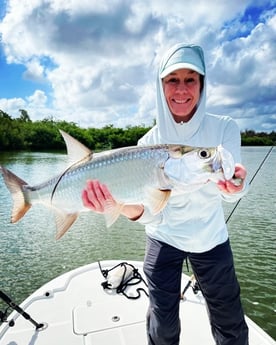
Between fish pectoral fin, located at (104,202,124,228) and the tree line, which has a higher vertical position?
the tree line

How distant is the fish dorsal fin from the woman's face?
2.24 ft

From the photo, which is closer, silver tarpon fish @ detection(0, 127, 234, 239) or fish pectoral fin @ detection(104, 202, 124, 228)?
silver tarpon fish @ detection(0, 127, 234, 239)

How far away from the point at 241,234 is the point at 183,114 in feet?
25.2

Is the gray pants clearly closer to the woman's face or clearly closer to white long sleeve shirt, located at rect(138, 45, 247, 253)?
white long sleeve shirt, located at rect(138, 45, 247, 253)

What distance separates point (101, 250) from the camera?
27.4ft

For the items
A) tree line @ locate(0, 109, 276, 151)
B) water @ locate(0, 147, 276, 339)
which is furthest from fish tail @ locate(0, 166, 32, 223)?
tree line @ locate(0, 109, 276, 151)

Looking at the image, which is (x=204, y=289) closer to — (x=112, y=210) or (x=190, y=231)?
(x=190, y=231)

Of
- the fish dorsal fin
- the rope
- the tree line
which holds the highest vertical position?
the tree line

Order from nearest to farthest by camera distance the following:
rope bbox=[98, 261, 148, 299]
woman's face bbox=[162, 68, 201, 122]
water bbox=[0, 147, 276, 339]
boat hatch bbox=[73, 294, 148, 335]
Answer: woman's face bbox=[162, 68, 201, 122] < boat hatch bbox=[73, 294, 148, 335] < rope bbox=[98, 261, 148, 299] < water bbox=[0, 147, 276, 339]

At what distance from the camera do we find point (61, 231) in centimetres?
231

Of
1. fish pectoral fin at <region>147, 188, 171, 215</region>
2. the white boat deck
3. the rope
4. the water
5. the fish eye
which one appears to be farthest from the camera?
the water

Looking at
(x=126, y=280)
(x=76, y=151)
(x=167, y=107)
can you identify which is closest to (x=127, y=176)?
(x=76, y=151)

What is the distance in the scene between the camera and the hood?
7.19 feet

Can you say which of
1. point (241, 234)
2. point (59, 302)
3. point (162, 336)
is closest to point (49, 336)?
point (59, 302)
